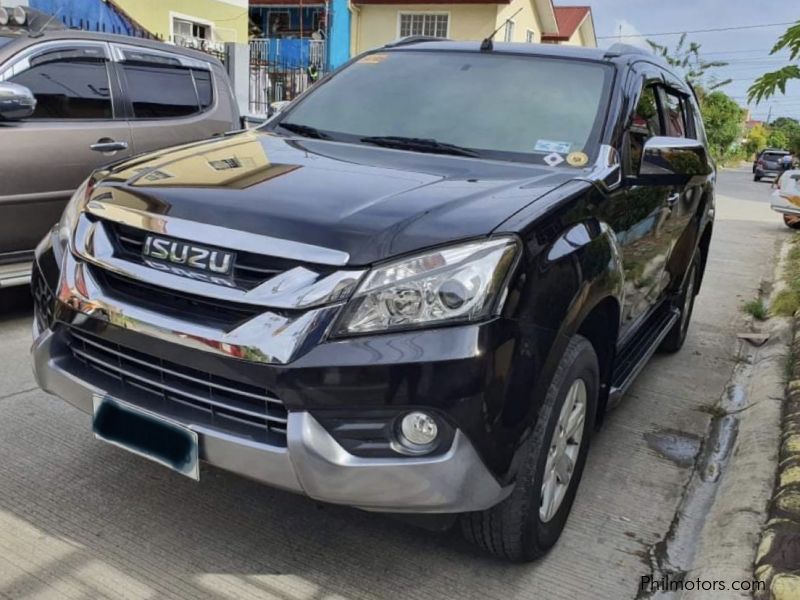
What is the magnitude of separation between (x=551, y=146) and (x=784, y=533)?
166 centimetres

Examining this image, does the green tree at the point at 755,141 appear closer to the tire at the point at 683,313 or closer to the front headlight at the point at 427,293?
the tire at the point at 683,313

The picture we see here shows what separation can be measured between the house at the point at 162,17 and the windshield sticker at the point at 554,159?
891 cm

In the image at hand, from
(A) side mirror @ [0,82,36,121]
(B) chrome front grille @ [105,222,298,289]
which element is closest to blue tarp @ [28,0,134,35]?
(A) side mirror @ [0,82,36,121]

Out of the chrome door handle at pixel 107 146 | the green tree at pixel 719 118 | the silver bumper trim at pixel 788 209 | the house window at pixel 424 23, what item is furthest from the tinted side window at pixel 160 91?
the green tree at pixel 719 118

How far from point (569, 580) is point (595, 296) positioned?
985 millimetres

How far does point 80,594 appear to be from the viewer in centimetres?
234

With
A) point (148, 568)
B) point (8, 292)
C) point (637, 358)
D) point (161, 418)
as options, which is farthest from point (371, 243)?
point (8, 292)

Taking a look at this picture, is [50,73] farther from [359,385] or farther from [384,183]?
[359,385]

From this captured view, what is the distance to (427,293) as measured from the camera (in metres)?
2.08

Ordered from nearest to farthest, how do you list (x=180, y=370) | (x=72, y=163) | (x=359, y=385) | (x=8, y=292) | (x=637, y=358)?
(x=359, y=385), (x=180, y=370), (x=637, y=358), (x=72, y=163), (x=8, y=292)

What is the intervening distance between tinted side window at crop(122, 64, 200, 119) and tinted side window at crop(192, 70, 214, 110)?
0.05 metres

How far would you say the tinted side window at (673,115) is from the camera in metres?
4.15

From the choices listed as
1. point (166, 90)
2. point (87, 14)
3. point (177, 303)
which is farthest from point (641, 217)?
point (87, 14)

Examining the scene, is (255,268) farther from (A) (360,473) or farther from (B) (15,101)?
(B) (15,101)
